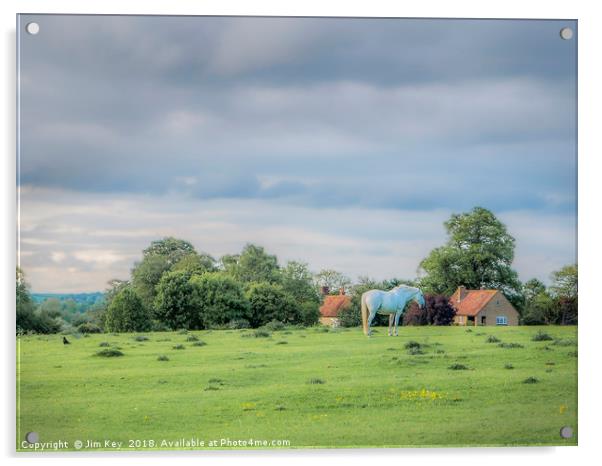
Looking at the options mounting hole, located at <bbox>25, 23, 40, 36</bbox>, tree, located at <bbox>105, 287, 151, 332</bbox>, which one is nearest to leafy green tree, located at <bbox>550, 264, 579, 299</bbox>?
tree, located at <bbox>105, 287, 151, 332</bbox>

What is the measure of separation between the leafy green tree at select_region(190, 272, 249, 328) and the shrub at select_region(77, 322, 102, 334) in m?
1.14

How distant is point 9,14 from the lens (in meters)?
9.96

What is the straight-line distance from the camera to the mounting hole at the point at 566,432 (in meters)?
10.2

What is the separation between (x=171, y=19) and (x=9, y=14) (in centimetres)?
181

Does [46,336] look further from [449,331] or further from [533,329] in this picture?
[533,329]

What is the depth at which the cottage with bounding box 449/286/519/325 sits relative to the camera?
1064 cm

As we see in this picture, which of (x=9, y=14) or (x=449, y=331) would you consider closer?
(x=9, y=14)

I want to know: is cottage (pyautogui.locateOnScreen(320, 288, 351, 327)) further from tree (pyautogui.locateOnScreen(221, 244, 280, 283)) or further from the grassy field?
tree (pyautogui.locateOnScreen(221, 244, 280, 283))

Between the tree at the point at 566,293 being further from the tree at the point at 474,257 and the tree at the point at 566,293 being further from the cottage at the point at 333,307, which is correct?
the cottage at the point at 333,307

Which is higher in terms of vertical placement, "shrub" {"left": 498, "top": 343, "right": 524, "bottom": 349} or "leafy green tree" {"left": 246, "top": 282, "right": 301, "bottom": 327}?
"leafy green tree" {"left": 246, "top": 282, "right": 301, "bottom": 327}

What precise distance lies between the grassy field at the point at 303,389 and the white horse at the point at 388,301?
0.72ft

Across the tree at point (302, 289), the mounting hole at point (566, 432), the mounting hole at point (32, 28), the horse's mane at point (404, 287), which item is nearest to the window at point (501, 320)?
the horse's mane at point (404, 287)

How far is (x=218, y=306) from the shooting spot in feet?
35.7
